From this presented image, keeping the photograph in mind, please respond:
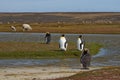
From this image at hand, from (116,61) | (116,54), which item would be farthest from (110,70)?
(116,54)

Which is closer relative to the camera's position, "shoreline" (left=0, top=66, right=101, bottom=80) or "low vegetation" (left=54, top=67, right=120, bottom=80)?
"low vegetation" (left=54, top=67, right=120, bottom=80)

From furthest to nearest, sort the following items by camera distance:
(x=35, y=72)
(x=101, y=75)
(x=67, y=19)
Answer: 1. (x=67, y=19)
2. (x=35, y=72)
3. (x=101, y=75)

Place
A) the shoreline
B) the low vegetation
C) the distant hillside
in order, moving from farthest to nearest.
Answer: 1. the distant hillside
2. the shoreline
3. the low vegetation

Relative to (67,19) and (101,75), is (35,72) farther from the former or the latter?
(67,19)

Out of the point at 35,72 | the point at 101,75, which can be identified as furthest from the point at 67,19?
the point at 101,75

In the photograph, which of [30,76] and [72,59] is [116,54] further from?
[30,76]

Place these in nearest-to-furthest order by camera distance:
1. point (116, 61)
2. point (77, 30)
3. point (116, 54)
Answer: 1. point (116, 61)
2. point (116, 54)
3. point (77, 30)

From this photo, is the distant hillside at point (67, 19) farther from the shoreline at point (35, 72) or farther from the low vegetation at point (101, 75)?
the low vegetation at point (101, 75)

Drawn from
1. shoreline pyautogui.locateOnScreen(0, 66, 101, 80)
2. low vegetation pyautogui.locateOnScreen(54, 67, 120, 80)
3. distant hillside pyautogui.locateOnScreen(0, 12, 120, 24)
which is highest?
low vegetation pyautogui.locateOnScreen(54, 67, 120, 80)

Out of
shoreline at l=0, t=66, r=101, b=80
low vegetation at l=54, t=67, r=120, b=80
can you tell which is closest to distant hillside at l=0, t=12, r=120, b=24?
shoreline at l=0, t=66, r=101, b=80

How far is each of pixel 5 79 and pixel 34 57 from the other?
1134 cm

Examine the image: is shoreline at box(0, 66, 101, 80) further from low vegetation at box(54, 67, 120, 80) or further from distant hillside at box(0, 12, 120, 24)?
distant hillside at box(0, 12, 120, 24)

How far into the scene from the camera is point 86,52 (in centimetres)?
2814

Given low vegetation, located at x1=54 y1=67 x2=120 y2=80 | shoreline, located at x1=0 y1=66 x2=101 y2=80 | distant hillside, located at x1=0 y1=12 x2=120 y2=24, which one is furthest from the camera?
distant hillside, located at x1=0 y1=12 x2=120 y2=24
